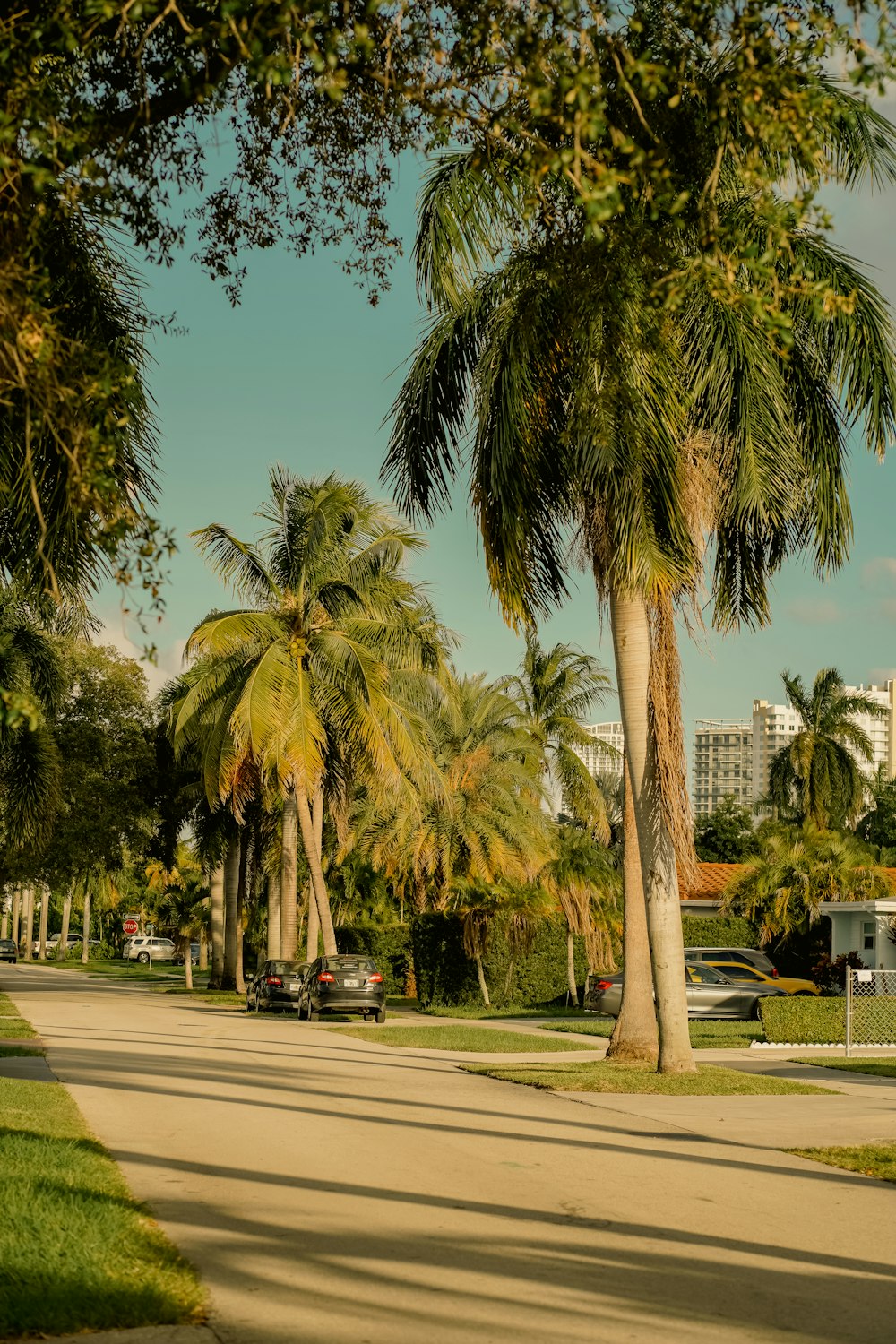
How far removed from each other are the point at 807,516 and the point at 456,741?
85.0ft

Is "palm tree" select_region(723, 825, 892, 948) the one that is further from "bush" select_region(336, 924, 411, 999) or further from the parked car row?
the parked car row

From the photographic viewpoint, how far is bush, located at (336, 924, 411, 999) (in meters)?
40.9

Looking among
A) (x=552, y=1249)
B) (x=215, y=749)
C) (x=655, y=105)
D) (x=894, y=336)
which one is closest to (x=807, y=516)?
(x=894, y=336)

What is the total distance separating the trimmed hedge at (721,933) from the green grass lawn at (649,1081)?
23.0 metres

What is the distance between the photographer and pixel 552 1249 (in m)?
7.50

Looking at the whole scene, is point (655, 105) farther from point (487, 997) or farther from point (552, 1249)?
point (487, 997)

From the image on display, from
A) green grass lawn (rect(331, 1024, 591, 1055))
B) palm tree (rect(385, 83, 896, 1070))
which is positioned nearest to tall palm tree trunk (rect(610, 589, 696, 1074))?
palm tree (rect(385, 83, 896, 1070))

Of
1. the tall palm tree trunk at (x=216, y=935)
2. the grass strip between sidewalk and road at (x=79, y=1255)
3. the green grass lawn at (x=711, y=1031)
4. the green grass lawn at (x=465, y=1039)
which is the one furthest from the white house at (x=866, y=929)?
the grass strip between sidewalk and road at (x=79, y=1255)

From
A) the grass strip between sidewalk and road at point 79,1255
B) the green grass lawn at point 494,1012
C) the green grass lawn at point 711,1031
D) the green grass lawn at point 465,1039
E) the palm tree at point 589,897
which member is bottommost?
the green grass lawn at point 494,1012

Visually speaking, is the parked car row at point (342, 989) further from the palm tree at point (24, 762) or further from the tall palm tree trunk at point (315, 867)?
the palm tree at point (24, 762)

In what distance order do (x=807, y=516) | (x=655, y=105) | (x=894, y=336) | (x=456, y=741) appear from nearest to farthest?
(x=655, y=105) → (x=894, y=336) → (x=807, y=516) → (x=456, y=741)

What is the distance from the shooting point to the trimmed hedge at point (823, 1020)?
2422cm

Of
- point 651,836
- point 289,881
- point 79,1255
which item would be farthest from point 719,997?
point 79,1255

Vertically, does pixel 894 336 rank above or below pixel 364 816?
above
